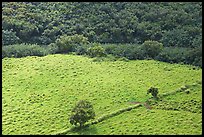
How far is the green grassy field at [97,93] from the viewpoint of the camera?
48.7m

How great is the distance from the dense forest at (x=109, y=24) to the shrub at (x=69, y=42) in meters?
1.53

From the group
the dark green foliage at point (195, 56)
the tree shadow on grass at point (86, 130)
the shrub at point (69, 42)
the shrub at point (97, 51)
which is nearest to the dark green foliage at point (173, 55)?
the dark green foliage at point (195, 56)

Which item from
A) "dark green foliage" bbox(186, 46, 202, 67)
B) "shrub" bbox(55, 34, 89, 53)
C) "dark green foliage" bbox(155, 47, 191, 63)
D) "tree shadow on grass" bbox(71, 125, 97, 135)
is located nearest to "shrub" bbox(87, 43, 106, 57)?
"shrub" bbox(55, 34, 89, 53)

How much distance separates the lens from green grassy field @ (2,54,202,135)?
4872cm

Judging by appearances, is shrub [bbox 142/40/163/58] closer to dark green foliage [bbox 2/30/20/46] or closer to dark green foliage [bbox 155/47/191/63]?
dark green foliage [bbox 155/47/191/63]

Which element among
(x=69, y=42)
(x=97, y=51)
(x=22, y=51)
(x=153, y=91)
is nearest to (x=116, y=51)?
(x=97, y=51)

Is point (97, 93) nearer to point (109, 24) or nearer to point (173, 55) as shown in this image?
point (173, 55)

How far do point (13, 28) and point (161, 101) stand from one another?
3821cm

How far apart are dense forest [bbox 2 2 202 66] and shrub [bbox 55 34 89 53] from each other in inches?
60.1

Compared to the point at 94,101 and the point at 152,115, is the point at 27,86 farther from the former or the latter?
the point at 152,115

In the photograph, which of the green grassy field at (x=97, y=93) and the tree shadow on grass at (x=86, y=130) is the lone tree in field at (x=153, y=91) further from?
the tree shadow on grass at (x=86, y=130)

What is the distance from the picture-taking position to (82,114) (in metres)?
47.7

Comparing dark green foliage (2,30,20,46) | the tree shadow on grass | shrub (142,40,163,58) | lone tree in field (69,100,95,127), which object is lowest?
the tree shadow on grass

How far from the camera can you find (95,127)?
4884 cm
